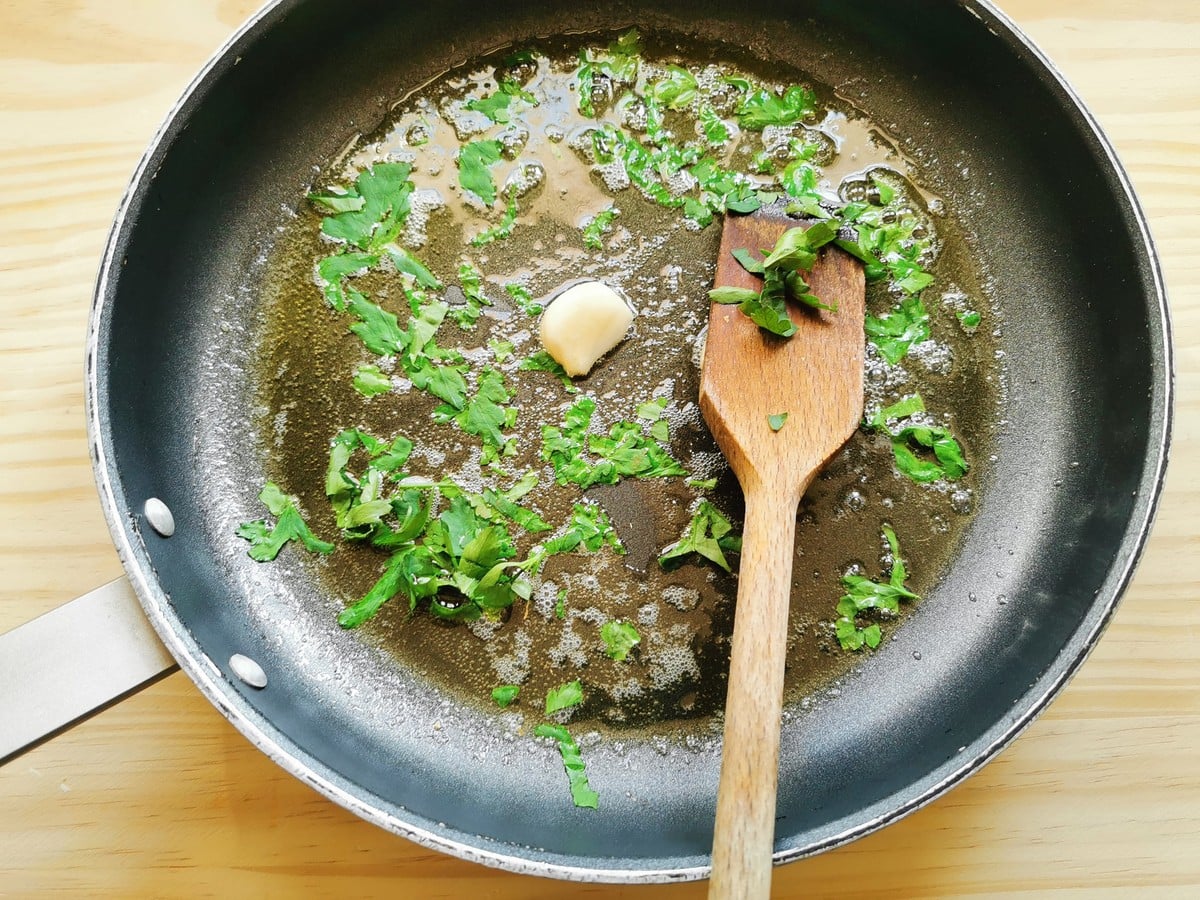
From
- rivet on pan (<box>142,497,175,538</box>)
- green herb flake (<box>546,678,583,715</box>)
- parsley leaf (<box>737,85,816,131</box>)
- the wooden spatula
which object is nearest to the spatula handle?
the wooden spatula

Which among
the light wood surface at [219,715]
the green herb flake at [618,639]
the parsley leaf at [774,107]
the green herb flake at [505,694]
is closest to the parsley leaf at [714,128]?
the parsley leaf at [774,107]

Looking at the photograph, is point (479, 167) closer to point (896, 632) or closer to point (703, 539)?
point (703, 539)

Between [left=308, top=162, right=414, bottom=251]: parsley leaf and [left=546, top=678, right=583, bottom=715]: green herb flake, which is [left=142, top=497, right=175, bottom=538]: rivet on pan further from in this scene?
[left=546, top=678, right=583, bottom=715]: green herb flake

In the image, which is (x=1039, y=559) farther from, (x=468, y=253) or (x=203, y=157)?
(x=203, y=157)

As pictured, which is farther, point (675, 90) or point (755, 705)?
point (675, 90)

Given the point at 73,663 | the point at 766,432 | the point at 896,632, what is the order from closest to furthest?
the point at 73,663 → the point at 766,432 → the point at 896,632

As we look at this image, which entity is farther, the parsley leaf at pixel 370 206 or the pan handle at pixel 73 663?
the parsley leaf at pixel 370 206

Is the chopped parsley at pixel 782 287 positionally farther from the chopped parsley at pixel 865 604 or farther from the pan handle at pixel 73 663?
the pan handle at pixel 73 663

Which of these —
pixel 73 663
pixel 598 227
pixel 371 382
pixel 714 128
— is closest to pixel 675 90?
pixel 714 128
